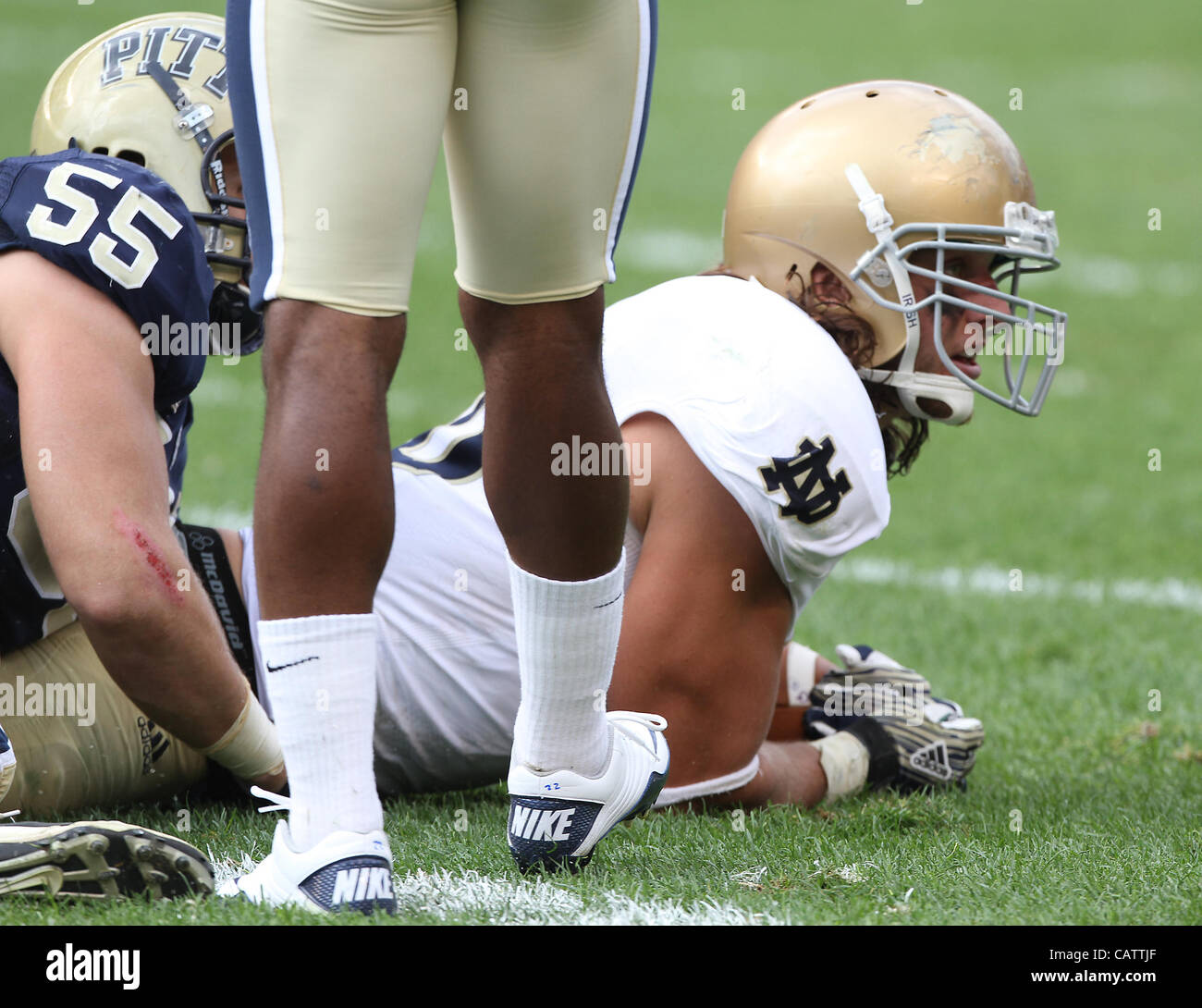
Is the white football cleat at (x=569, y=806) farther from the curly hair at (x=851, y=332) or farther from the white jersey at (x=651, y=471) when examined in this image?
the curly hair at (x=851, y=332)

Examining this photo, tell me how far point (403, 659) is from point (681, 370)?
2.13 ft

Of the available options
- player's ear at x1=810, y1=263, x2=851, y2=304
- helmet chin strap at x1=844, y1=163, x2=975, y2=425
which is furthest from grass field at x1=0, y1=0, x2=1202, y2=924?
player's ear at x1=810, y1=263, x2=851, y2=304

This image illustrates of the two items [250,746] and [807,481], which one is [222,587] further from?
[807,481]

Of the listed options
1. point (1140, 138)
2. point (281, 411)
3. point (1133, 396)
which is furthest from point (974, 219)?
point (1140, 138)

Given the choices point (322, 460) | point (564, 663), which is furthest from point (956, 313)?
point (322, 460)

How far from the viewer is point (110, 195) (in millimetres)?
2227

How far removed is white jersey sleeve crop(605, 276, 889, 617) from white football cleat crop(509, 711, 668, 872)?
1.59 feet

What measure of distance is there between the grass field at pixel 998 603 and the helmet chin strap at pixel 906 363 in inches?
26.2

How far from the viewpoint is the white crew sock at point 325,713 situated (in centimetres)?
170

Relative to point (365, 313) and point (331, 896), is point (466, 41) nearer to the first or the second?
point (365, 313)

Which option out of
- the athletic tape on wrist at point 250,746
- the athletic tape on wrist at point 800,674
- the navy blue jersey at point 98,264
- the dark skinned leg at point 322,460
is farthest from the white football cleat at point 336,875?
the athletic tape on wrist at point 800,674

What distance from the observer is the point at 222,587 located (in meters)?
2.64

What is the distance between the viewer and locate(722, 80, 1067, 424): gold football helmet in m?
2.67

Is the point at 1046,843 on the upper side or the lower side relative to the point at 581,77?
lower
